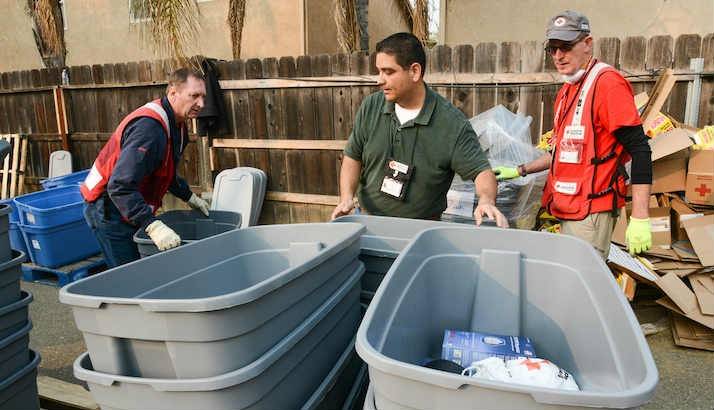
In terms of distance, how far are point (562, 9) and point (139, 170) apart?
6.30 m

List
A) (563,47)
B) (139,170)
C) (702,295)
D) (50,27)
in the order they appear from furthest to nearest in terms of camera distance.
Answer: (50,27) → (702,295) → (563,47) → (139,170)

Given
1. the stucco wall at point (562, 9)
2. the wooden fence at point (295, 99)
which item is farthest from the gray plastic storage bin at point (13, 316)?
the stucco wall at point (562, 9)

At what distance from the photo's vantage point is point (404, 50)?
92.8 inches

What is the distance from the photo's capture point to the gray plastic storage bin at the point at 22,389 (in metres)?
1.91

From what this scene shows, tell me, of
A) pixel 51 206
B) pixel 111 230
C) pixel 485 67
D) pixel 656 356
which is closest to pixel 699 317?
pixel 656 356

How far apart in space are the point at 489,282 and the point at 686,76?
321 cm

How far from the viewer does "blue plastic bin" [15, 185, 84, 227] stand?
4660 millimetres

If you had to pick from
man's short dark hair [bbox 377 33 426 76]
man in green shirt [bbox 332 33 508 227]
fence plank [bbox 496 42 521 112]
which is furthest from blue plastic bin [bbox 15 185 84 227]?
fence plank [bbox 496 42 521 112]

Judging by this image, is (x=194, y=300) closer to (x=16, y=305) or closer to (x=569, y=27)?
(x=16, y=305)

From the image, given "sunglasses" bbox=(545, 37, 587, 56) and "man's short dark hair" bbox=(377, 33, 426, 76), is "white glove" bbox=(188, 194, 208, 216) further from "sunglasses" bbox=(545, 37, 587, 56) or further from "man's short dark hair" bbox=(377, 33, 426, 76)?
"sunglasses" bbox=(545, 37, 587, 56)

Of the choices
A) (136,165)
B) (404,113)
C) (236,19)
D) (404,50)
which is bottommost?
(136,165)

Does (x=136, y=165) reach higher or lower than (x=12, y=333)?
higher

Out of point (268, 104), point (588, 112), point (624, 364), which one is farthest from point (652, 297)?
point (268, 104)

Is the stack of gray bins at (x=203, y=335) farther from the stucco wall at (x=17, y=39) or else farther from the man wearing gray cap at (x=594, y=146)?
the stucco wall at (x=17, y=39)
